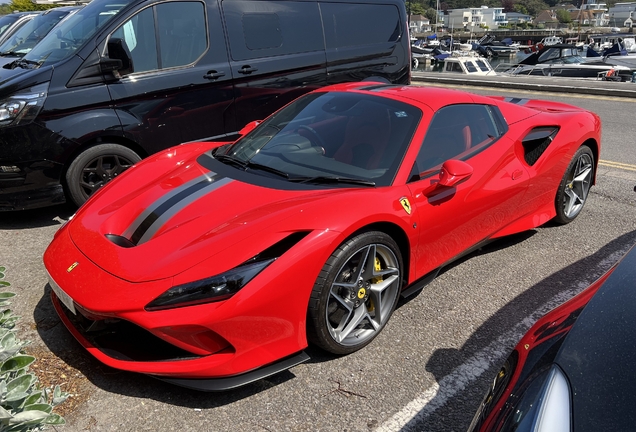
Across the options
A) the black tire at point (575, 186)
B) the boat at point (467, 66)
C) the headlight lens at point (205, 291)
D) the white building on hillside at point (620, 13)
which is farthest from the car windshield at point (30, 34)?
the white building on hillside at point (620, 13)

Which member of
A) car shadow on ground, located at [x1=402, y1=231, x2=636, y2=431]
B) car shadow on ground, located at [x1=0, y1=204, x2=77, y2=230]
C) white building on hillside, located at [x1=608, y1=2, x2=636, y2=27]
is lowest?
white building on hillside, located at [x1=608, y1=2, x2=636, y2=27]

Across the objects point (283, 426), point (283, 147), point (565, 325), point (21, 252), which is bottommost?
point (283, 426)

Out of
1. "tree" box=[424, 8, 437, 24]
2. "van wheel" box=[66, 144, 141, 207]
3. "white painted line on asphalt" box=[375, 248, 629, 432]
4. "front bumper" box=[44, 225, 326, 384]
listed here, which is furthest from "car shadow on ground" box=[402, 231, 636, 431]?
"tree" box=[424, 8, 437, 24]

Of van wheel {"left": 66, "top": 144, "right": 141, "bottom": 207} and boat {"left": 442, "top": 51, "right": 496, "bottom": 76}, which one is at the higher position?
van wheel {"left": 66, "top": 144, "right": 141, "bottom": 207}

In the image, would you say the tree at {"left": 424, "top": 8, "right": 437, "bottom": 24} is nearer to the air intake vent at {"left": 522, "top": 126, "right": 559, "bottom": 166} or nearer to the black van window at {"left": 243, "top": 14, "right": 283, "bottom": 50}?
the black van window at {"left": 243, "top": 14, "right": 283, "bottom": 50}

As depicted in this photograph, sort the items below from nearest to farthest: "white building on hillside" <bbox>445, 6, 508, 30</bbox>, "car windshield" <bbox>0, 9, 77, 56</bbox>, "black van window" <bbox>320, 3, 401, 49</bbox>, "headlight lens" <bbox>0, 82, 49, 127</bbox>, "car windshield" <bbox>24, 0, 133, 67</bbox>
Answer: "headlight lens" <bbox>0, 82, 49, 127</bbox> < "car windshield" <bbox>24, 0, 133, 67</bbox> < "black van window" <bbox>320, 3, 401, 49</bbox> < "car windshield" <bbox>0, 9, 77, 56</bbox> < "white building on hillside" <bbox>445, 6, 508, 30</bbox>

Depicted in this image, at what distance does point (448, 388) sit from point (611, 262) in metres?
2.13

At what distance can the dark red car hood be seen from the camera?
2582 mm

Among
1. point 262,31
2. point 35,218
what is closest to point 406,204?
point 262,31

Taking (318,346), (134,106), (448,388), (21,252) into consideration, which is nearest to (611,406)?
(448,388)

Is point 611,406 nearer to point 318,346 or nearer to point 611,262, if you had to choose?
point 318,346

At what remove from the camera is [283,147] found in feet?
11.5

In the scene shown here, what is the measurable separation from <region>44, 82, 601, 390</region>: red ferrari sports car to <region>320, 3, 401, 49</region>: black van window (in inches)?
98.2

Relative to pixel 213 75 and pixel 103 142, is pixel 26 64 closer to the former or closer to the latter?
pixel 103 142
